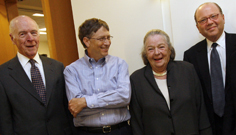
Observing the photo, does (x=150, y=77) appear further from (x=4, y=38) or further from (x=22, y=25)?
(x=4, y=38)

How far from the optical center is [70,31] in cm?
325

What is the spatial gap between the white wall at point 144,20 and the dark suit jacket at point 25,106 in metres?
1.06

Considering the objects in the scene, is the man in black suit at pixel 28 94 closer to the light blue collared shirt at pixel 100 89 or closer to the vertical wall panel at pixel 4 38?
the light blue collared shirt at pixel 100 89

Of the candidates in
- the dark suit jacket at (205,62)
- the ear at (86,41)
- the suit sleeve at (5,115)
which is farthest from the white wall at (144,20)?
the suit sleeve at (5,115)

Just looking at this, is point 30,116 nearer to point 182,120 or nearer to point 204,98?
point 182,120

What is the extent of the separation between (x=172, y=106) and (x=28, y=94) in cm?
125

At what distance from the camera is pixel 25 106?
1781 mm

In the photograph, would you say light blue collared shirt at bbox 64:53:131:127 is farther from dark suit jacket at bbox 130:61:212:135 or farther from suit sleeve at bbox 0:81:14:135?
suit sleeve at bbox 0:81:14:135

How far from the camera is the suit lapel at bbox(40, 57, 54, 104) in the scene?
1912 mm

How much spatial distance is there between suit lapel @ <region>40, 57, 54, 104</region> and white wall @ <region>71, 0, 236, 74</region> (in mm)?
925

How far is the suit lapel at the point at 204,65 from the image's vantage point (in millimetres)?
1967

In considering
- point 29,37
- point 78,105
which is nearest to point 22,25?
point 29,37

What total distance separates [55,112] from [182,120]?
3.75 feet

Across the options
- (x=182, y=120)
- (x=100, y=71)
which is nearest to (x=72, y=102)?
(x=100, y=71)
